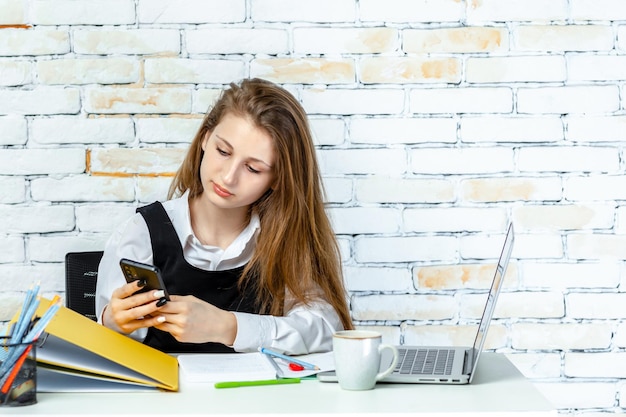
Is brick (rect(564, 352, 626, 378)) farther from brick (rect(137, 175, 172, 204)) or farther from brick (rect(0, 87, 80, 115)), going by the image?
brick (rect(0, 87, 80, 115))

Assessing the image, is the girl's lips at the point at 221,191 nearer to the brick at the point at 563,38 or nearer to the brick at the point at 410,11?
the brick at the point at 410,11

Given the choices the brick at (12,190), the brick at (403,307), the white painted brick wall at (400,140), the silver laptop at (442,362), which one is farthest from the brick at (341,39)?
the silver laptop at (442,362)

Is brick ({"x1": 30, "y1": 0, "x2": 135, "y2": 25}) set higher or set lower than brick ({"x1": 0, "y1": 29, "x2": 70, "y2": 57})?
higher

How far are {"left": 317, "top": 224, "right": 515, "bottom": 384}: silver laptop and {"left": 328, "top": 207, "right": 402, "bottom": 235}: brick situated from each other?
0.68 meters

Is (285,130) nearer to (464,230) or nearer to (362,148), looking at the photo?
(362,148)

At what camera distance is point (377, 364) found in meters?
1.13

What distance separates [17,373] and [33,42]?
1.24 metres

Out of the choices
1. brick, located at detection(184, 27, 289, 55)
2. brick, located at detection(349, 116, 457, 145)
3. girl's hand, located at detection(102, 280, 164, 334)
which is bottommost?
girl's hand, located at detection(102, 280, 164, 334)

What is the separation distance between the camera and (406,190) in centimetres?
209

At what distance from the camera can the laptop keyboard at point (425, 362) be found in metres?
1.22

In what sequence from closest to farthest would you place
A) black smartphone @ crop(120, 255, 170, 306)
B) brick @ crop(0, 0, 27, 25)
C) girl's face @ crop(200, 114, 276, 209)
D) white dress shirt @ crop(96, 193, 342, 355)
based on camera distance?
black smartphone @ crop(120, 255, 170, 306), white dress shirt @ crop(96, 193, 342, 355), girl's face @ crop(200, 114, 276, 209), brick @ crop(0, 0, 27, 25)

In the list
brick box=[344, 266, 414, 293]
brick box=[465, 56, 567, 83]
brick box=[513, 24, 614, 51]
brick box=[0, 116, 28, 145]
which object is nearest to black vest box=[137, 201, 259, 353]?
brick box=[344, 266, 414, 293]

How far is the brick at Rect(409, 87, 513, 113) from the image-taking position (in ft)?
6.82

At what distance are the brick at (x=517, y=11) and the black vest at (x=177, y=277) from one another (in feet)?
3.01
